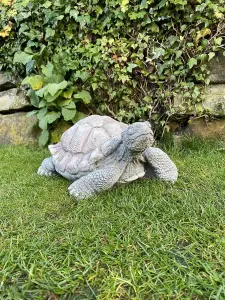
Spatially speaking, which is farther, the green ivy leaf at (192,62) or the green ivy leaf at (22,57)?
the green ivy leaf at (22,57)

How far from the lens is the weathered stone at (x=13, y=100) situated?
4781mm

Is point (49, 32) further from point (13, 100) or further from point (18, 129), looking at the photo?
point (18, 129)

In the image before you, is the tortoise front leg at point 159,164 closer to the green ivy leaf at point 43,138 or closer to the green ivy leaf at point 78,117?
the green ivy leaf at point 78,117

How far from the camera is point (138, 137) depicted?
2104mm

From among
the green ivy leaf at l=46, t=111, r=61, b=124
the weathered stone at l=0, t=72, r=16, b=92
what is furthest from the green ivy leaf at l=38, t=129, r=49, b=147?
the weathered stone at l=0, t=72, r=16, b=92

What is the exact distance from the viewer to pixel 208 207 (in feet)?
6.51

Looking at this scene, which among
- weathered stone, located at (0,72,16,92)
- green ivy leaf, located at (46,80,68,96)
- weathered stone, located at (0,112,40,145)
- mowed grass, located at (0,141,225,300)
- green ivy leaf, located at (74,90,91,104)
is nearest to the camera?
mowed grass, located at (0,141,225,300)

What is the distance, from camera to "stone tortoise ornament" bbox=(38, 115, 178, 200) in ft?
7.20

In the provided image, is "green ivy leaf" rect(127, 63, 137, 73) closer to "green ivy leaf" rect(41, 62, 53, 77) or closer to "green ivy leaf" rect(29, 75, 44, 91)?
"green ivy leaf" rect(41, 62, 53, 77)

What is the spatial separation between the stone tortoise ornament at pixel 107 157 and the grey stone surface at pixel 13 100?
7.34ft

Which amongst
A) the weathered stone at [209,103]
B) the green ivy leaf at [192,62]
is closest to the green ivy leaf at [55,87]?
the weathered stone at [209,103]

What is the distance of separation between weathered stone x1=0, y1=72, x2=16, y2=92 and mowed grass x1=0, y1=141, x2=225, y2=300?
2.81m

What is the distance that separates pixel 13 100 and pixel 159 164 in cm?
319

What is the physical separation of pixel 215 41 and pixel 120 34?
1.11m
